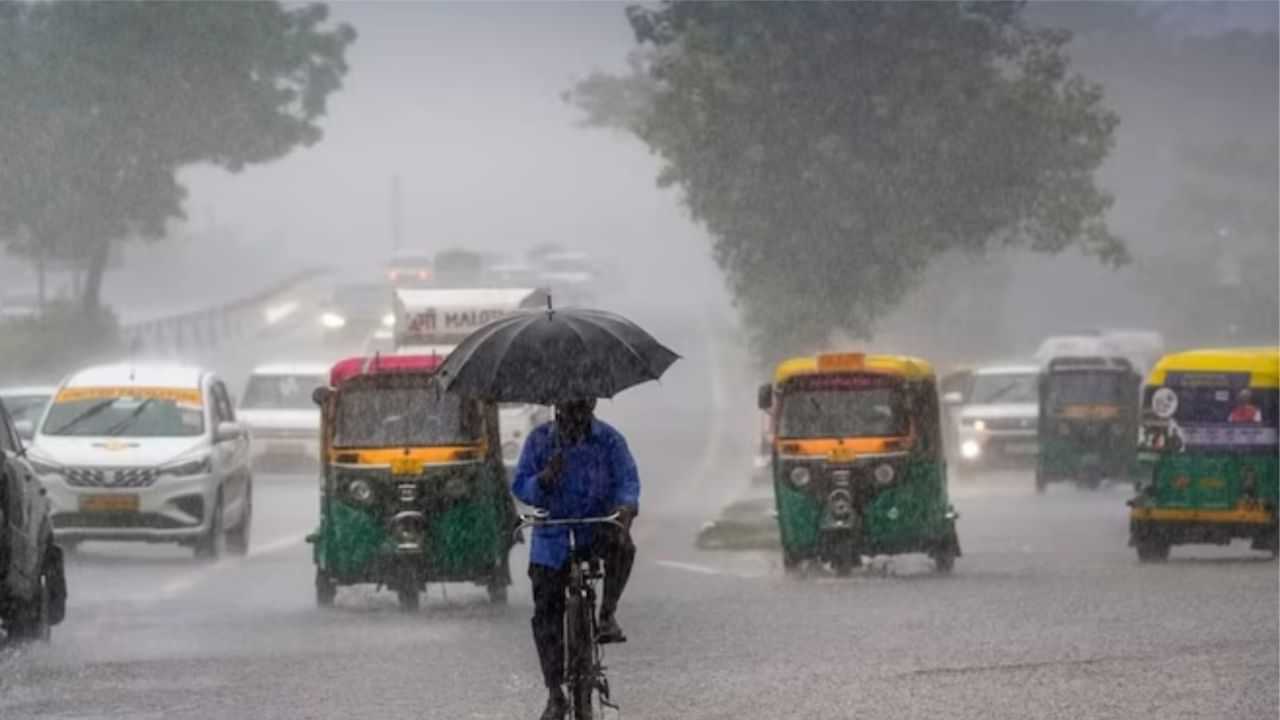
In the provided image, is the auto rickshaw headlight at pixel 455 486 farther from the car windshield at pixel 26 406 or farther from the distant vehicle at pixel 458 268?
the distant vehicle at pixel 458 268

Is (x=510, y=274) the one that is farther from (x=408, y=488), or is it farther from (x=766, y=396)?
(x=408, y=488)

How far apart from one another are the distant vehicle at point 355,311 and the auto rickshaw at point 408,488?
56394 mm

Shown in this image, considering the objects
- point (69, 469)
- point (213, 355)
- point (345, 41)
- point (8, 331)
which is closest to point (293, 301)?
point (213, 355)

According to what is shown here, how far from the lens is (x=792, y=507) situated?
28781mm

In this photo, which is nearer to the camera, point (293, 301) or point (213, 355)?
point (213, 355)

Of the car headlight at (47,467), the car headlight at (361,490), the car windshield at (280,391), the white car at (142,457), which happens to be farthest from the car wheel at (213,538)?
the car windshield at (280,391)

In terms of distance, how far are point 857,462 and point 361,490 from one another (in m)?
5.94

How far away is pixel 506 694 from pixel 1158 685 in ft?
12.0

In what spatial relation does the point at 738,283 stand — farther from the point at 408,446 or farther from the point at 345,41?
the point at 408,446

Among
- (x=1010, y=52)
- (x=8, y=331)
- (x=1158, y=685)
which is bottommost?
(x=1158, y=685)

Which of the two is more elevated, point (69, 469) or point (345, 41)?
point (345, 41)

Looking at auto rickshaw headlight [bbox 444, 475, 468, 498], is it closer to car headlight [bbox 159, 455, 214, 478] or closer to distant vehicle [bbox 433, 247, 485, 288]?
car headlight [bbox 159, 455, 214, 478]

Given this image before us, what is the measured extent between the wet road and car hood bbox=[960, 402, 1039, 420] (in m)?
17.9

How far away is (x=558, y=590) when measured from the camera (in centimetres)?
1432
